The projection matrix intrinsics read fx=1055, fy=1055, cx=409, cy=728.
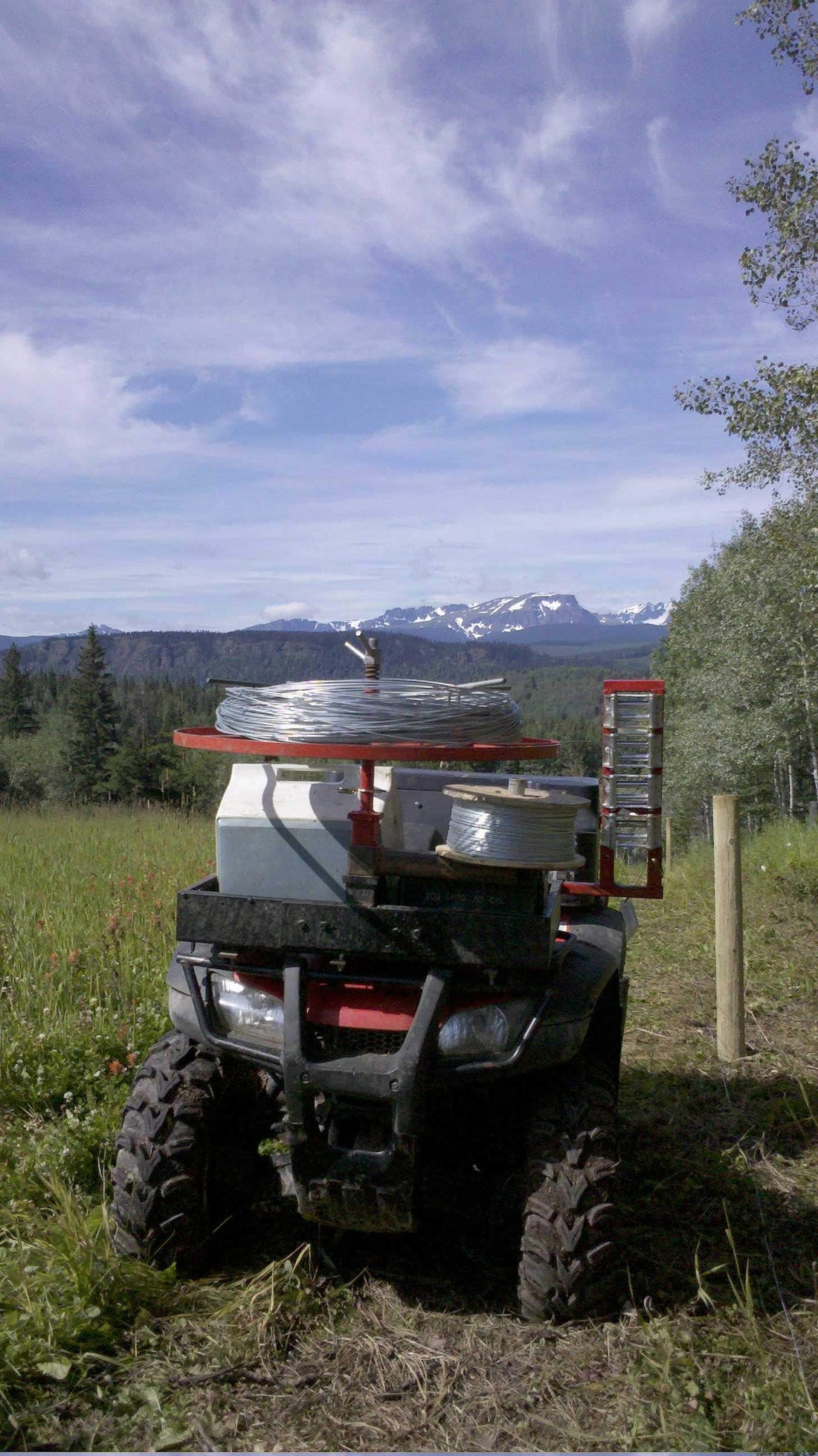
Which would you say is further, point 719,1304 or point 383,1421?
point 719,1304

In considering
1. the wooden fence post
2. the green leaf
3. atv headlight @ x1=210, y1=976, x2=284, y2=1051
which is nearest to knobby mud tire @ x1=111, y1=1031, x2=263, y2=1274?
atv headlight @ x1=210, y1=976, x2=284, y2=1051

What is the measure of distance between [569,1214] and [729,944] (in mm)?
3128

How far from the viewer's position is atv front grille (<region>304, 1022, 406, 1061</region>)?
2938 millimetres

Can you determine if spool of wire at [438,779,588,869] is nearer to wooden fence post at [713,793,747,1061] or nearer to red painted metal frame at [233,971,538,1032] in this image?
red painted metal frame at [233,971,538,1032]

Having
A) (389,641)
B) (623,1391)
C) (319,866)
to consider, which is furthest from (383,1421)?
(389,641)

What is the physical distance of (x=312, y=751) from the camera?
277cm

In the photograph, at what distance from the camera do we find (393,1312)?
3020mm

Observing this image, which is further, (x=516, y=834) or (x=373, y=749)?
(x=516, y=834)

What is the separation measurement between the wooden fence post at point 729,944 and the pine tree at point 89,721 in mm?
46991

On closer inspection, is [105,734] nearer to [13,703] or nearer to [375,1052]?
[13,703]

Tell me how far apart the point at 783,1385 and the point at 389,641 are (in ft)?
7.90

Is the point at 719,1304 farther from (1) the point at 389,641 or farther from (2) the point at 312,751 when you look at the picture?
(1) the point at 389,641

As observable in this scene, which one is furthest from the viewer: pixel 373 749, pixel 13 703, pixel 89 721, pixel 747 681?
pixel 13 703

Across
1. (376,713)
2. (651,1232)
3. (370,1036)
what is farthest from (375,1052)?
(651,1232)
